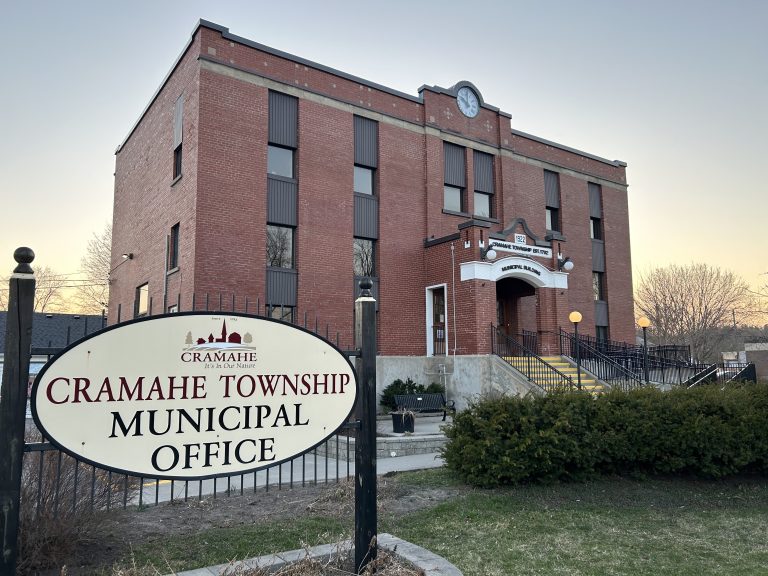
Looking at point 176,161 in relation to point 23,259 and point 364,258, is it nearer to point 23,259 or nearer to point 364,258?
point 364,258

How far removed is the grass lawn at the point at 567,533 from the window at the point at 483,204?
15.7 m

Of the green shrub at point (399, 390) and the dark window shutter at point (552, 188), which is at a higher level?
the dark window shutter at point (552, 188)

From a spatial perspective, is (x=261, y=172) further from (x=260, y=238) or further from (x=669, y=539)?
(x=669, y=539)

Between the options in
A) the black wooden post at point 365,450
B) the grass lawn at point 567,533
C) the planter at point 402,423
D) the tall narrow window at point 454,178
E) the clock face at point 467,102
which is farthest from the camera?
the clock face at point 467,102

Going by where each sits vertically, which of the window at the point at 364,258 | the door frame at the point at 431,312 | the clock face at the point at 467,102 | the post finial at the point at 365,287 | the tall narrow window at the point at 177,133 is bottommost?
the post finial at the point at 365,287

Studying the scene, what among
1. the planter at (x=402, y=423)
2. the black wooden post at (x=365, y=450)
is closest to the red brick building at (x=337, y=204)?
the planter at (x=402, y=423)

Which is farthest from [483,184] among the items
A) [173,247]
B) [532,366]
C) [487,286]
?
[173,247]

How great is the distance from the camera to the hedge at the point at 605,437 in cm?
725

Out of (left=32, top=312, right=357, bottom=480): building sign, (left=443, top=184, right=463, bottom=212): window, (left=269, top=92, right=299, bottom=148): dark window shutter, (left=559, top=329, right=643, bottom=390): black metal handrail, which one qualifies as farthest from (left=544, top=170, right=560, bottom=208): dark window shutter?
(left=32, top=312, right=357, bottom=480): building sign

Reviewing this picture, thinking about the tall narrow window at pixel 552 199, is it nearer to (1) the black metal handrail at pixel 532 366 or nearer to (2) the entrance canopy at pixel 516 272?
(2) the entrance canopy at pixel 516 272

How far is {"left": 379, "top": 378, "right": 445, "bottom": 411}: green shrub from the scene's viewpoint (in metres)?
17.7

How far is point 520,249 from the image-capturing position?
19.3 meters

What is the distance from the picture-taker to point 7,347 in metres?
3.10

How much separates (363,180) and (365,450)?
16265mm
